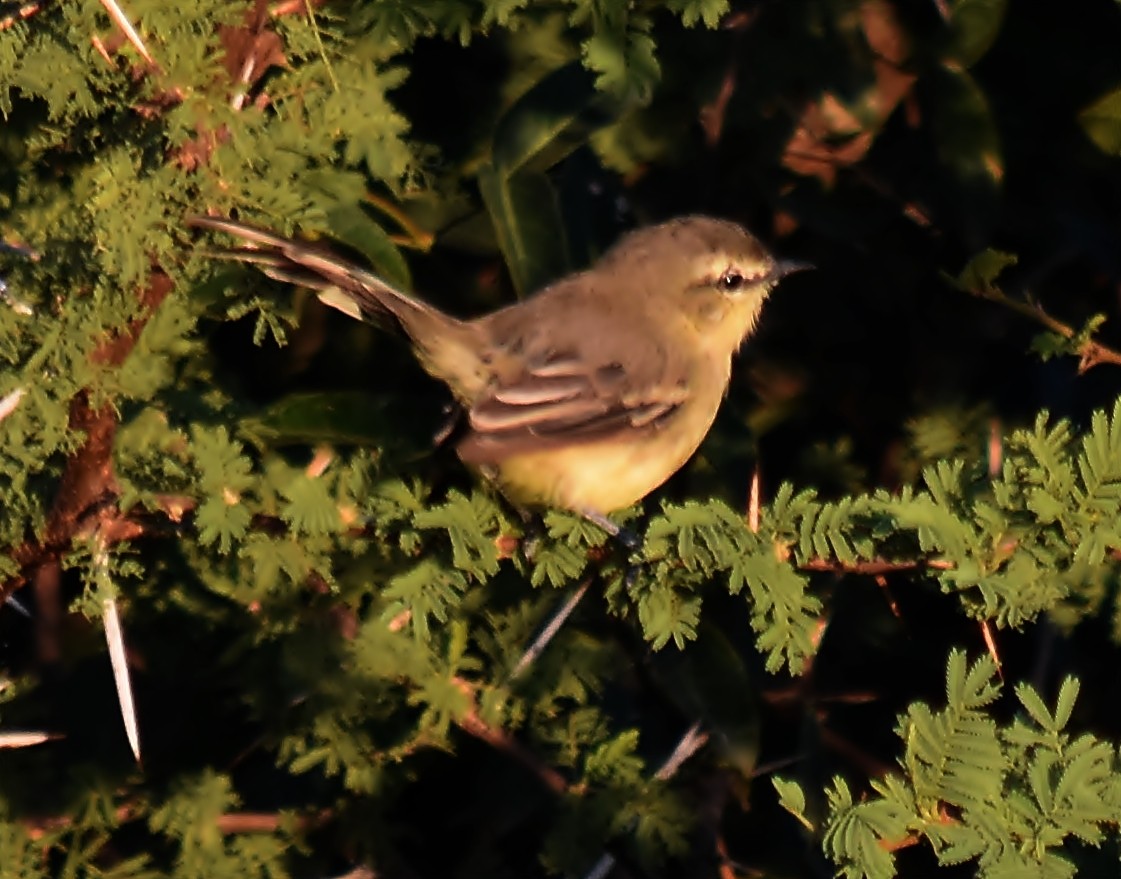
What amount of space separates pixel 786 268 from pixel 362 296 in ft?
3.78

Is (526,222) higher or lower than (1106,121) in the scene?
higher

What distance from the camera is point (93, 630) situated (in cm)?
451

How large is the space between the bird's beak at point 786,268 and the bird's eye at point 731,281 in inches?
5.3

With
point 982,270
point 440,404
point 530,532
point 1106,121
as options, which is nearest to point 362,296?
point 440,404

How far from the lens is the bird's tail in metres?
3.48

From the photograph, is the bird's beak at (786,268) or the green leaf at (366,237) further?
the bird's beak at (786,268)

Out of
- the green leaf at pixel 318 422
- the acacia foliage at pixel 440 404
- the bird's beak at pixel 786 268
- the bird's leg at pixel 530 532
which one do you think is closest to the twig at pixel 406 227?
the acacia foliage at pixel 440 404

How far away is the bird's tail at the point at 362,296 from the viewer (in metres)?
3.48

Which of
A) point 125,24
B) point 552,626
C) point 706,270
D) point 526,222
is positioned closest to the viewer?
point 125,24

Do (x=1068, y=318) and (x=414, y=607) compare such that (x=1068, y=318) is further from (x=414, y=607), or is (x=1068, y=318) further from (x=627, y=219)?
(x=414, y=607)

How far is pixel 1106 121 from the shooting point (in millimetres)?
4094

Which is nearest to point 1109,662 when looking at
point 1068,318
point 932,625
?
point 932,625

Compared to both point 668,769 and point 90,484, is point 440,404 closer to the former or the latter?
point 90,484

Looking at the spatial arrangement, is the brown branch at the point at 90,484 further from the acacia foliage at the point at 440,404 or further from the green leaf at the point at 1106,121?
the green leaf at the point at 1106,121
